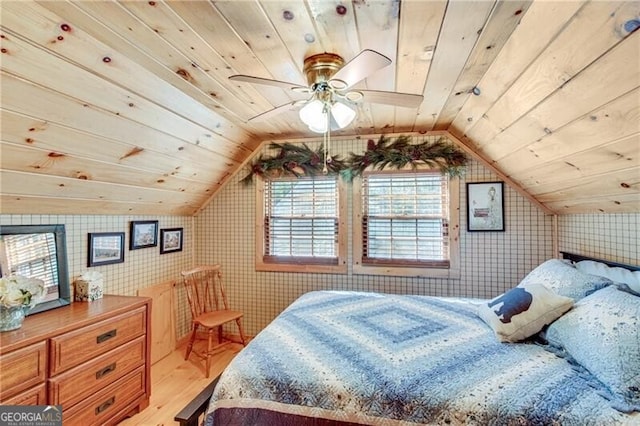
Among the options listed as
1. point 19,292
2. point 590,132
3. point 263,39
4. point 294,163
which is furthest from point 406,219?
point 19,292

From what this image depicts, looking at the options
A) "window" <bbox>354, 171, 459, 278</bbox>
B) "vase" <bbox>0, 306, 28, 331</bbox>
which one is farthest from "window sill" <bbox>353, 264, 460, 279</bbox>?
"vase" <bbox>0, 306, 28, 331</bbox>

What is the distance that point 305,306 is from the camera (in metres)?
2.51

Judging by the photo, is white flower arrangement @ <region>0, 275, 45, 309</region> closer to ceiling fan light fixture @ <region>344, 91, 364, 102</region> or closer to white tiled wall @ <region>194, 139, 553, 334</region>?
Answer: white tiled wall @ <region>194, 139, 553, 334</region>

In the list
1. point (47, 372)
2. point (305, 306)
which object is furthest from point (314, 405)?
point (47, 372)

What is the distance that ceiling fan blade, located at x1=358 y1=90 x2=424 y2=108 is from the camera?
5.59ft

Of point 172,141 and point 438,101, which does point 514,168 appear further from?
point 172,141

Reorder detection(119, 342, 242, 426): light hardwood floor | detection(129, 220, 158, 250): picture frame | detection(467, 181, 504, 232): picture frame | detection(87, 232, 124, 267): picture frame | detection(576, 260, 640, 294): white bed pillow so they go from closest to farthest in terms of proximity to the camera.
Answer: detection(576, 260, 640, 294): white bed pillow → detection(119, 342, 242, 426): light hardwood floor → detection(87, 232, 124, 267): picture frame → detection(129, 220, 158, 250): picture frame → detection(467, 181, 504, 232): picture frame

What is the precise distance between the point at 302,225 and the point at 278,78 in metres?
1.88

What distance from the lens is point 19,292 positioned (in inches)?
71.6

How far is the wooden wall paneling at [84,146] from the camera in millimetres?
1651

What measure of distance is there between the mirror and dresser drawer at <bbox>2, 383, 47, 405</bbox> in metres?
0.55

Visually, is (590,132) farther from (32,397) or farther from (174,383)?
(174,383)

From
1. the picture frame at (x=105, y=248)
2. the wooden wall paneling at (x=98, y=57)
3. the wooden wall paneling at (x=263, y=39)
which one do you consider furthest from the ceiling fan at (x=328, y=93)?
the picture frame at (x=105, y=248)

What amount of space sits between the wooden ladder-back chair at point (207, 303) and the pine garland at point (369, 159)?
1.16 meters
